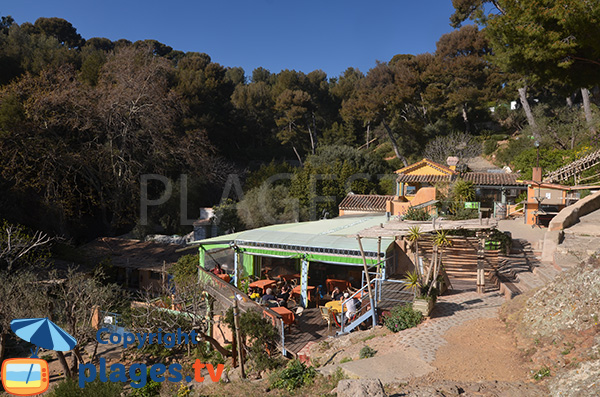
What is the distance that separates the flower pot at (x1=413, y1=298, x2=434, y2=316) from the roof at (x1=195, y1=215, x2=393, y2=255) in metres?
2.53

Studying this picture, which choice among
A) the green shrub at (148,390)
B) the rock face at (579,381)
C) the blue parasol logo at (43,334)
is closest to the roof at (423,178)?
the green shrub at (148,390)

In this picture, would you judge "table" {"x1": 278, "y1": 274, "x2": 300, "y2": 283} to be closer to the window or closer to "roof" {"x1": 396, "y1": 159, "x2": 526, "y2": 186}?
the window

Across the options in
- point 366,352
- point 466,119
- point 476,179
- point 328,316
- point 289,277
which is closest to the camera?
point 366,352

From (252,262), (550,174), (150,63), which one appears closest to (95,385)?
(252,262)

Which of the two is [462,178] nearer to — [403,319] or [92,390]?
[403,319]

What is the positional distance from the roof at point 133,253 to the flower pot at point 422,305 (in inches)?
502

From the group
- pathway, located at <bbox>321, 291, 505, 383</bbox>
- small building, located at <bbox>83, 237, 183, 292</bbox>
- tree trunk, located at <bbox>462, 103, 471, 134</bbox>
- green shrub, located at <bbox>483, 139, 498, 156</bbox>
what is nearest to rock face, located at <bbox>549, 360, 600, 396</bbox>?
pathway, located at <bbox>321, 291, 505, 383</bbox>

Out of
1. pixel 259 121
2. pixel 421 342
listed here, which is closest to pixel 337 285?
pixel 421 342

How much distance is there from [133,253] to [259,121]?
88.7ft

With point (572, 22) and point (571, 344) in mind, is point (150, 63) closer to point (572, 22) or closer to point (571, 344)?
point (572, 22)

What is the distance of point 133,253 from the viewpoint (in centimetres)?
2192

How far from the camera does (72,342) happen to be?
24.7 feet

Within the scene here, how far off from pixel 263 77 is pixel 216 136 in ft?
76.8

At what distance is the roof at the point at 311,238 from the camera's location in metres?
13.6
